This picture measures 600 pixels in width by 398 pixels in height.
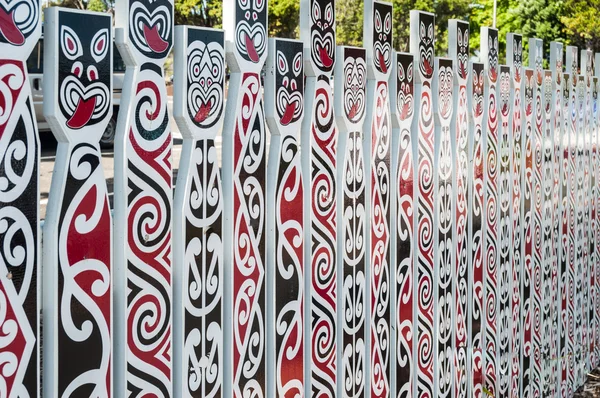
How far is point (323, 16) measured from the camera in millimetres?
2332

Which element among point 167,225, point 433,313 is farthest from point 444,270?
point 167,225

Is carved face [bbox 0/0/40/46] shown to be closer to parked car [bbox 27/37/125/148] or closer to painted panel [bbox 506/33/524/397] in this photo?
parked car [bbox 27/37/125/148]

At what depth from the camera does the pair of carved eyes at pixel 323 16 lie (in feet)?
7.54

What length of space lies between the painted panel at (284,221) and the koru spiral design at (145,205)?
1.28ft

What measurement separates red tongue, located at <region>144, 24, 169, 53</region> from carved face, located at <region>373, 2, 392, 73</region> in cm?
94

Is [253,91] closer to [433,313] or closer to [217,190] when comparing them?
[217,190]

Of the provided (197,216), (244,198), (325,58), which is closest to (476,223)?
(325,58)

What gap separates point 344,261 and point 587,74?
2.69 meters

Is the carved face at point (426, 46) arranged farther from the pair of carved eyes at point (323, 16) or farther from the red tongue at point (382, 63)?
the pair of carved eyes at point (323, 16)

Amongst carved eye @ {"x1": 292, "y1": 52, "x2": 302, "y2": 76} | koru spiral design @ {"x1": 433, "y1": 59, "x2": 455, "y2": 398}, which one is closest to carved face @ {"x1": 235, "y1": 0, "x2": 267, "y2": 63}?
carved eye @ {"x1": 292, "y1": 52, "x2": 302, "y2": 76}

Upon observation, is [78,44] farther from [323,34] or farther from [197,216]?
[323,34]

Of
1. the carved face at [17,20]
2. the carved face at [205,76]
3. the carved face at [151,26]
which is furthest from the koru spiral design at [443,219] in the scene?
the carved face at [17,20]

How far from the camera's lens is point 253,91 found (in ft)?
6.79

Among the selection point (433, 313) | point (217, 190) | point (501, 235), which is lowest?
point (433, 313)
